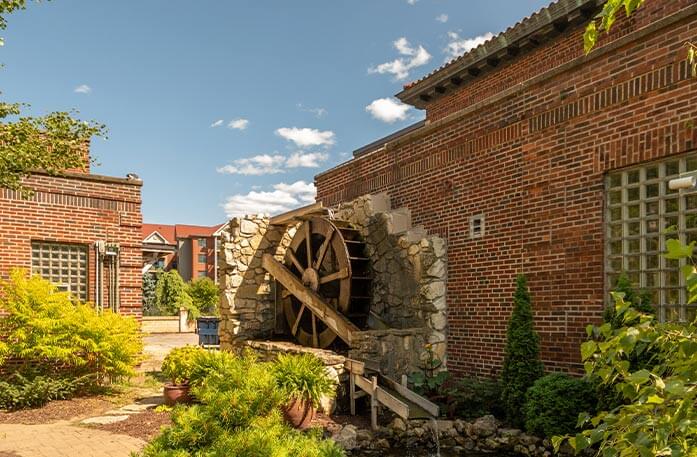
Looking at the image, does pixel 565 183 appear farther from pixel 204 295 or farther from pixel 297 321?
pixel 204 295

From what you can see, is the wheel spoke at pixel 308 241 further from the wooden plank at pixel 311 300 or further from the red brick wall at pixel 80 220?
the red brick wall at pixel 80 220

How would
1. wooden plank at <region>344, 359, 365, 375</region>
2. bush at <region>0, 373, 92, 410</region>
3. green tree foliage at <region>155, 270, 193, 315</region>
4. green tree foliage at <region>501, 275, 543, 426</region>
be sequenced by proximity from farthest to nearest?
green tree foliage at <region>155, 270, 193, 315</region>, bush at <region>0, 373, 92, 410</region>, wooden plank at <region>344, 359, 365, 375</region>, green tree foliage at <region>501, 275, 543, 426</region>

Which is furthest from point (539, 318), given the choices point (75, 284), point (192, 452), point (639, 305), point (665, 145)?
point (75, 284)

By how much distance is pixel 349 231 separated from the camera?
10.4 m

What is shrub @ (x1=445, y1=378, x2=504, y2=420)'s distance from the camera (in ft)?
23.9

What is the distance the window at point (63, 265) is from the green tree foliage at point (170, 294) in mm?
23453

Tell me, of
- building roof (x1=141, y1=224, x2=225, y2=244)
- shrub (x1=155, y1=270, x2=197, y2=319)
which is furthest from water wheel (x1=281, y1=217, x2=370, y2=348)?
building roof (x1=141, y1=224, x2=225, y2=244)

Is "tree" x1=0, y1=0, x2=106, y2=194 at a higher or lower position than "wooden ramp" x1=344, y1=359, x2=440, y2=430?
higher

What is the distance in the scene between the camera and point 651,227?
6160 millimetres

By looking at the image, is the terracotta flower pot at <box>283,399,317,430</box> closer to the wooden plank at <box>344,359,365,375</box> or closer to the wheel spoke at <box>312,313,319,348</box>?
the wooden plank at <box>344,359,365,375</box>

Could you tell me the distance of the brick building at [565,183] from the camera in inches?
235

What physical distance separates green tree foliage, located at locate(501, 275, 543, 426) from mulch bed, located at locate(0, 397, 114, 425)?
588 cm

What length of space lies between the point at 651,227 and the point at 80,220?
9693 millimetres

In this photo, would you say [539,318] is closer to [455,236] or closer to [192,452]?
[455,236]
